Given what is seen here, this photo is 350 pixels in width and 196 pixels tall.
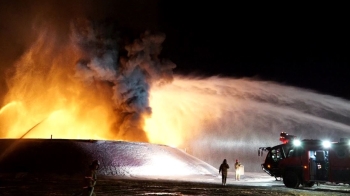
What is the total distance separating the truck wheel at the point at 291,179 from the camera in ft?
95.3

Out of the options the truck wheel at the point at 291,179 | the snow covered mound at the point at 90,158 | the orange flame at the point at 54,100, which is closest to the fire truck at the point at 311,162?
the truck wheel at the point at 291,179

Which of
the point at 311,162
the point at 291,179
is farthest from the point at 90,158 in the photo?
the point at 311,162

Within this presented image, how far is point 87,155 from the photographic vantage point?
137 feet

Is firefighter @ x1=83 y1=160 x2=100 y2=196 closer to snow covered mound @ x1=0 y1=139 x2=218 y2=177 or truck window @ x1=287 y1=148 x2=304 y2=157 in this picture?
truck window @ x1=287 y1=148 x2=304 y2=157

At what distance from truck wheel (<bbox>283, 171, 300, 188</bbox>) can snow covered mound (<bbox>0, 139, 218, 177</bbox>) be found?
14694mm

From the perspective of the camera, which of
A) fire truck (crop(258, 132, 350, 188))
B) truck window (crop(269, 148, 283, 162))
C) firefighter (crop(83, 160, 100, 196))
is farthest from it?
truck window (crop(269, 148, 283, 162))

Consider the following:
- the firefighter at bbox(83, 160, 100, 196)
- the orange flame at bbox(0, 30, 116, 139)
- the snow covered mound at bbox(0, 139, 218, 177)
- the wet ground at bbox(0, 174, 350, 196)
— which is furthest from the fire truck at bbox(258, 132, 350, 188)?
the orange flame at bbox(0, 30, 116, 139)

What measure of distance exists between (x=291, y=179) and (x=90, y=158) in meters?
20.3

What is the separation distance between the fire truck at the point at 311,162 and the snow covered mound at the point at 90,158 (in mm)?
14394

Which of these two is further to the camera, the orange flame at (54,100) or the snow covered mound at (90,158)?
the orange flame at (54,100)

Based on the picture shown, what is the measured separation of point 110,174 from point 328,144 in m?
20.0

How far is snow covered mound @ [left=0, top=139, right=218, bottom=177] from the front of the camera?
39.3 m

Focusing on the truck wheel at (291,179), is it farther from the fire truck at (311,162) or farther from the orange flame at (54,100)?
the orange flame at (54,100)

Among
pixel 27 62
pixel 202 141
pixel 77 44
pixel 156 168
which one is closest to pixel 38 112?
pixel 27 62
